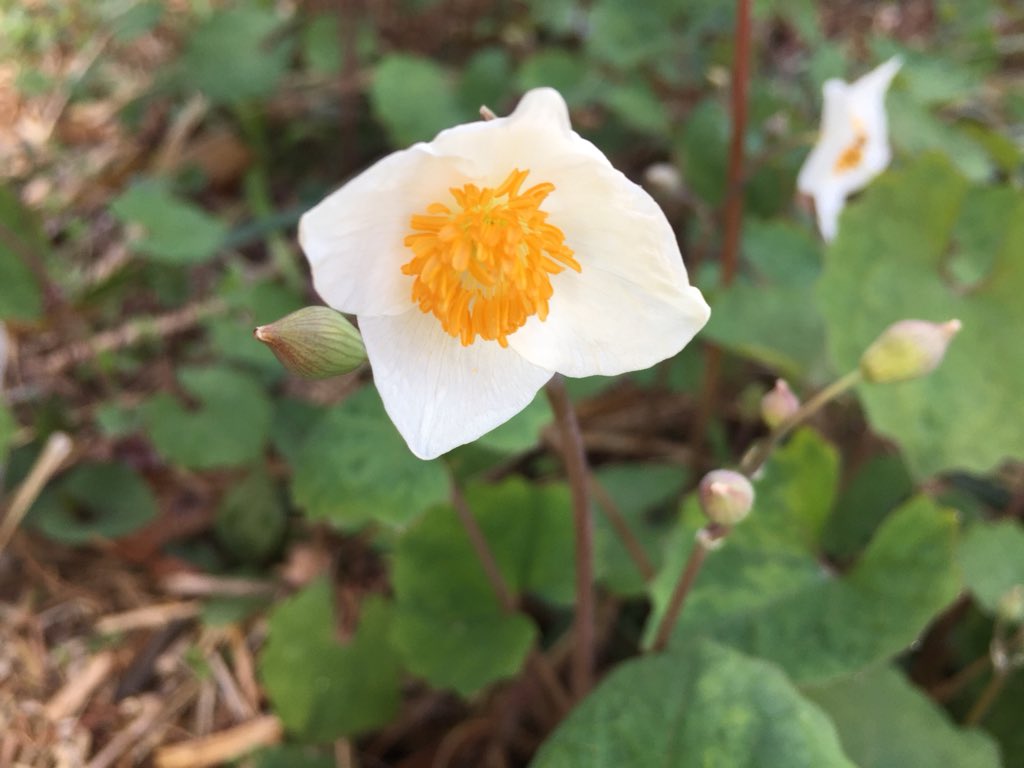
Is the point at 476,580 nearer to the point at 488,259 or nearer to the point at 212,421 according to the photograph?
the point at 212,421

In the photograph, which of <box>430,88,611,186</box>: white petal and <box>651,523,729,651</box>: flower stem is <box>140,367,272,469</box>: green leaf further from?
<box>430,88,611,186</box>: white petal

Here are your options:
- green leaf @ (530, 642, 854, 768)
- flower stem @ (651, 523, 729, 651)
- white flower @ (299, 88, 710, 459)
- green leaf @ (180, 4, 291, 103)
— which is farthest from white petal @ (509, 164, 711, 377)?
green leaf @ (180, 4, 291, 103)

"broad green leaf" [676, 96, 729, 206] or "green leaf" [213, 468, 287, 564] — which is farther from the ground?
"broad green leaf" [676, 96, 729, 206]

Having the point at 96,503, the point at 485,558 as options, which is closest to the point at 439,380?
the point at 485,558

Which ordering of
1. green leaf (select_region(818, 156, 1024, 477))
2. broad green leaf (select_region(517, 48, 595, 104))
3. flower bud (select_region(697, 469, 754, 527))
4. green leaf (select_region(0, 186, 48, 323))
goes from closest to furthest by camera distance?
flower bud (select_region(697, 469, 754, 527)) → green leaf (select_region(818, 156, 1024, 477)) → green leaf (select_region(0, 186, 48, 323)) → broad green leaf (select_region(517, 48, 595, 104))

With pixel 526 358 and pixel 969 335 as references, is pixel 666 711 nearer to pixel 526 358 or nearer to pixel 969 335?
pixel 526 358

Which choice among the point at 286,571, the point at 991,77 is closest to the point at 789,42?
the point at 991,77
